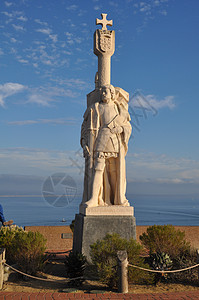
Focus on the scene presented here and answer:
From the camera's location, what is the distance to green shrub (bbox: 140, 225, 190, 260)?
7469 millimetres

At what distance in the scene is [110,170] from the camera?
820 cm

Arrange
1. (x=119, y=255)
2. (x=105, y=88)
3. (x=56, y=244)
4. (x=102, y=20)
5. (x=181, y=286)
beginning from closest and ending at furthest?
(x=119, y=255) → (x=181, y=286) → (x=105, y=88) → (x=102, y=20) → (x=56, y=244)

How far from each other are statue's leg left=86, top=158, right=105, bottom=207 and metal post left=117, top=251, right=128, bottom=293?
7.11 feet

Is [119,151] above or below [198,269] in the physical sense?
above

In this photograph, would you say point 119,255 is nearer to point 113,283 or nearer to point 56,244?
point 113,283

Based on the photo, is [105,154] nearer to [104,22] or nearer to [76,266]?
[76,266]

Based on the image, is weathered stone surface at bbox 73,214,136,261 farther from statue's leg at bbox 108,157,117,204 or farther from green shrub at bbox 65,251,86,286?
statue's leg at bbox 108,157,117,204

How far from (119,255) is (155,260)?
4.04 ft

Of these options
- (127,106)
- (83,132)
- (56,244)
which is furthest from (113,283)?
(56,244)

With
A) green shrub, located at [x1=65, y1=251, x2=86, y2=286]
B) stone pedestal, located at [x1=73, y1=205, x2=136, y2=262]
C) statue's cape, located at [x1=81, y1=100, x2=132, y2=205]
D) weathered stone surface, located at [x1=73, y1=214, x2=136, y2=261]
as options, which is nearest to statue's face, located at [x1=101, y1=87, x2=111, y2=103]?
statue's cape, located at [x1=81, y1=100, x2=132, y2=205]

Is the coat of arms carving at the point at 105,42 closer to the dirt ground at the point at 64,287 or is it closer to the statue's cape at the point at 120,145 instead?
the statue's cape at the point at 120,145

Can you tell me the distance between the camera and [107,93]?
8.05 m

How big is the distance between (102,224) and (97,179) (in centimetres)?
119

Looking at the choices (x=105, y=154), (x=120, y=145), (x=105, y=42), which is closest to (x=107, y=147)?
(x=105, y=154)
